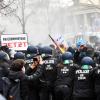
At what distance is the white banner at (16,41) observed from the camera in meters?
19.3

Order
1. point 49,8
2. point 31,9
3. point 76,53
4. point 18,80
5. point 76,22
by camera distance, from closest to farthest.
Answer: point 18,80, point 76,53, point 31,9, point 49,8, point 76,22

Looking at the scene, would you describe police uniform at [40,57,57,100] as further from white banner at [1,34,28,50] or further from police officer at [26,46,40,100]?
white banner at [1,34,28,50]

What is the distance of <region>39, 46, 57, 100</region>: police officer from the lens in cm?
1214

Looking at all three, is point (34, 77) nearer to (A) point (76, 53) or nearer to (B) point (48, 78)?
(B) point (48, 78)

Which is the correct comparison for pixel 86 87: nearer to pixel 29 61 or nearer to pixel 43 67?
pixel 43 67

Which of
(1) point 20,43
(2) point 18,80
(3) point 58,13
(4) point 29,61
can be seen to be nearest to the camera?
(2) point 18,80

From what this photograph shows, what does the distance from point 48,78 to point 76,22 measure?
63.7 metres

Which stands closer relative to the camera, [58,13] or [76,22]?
[58,13]

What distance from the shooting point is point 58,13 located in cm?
7006

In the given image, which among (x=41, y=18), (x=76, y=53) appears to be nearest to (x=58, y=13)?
(x=41, y=18)

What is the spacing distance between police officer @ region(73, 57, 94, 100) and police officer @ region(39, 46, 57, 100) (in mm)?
842

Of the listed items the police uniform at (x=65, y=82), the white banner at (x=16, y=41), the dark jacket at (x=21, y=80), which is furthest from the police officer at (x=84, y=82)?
the white banner at (x=16, y=41)

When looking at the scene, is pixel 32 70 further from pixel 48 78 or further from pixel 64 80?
pixel 64 80

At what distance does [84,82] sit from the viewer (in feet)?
37.3
